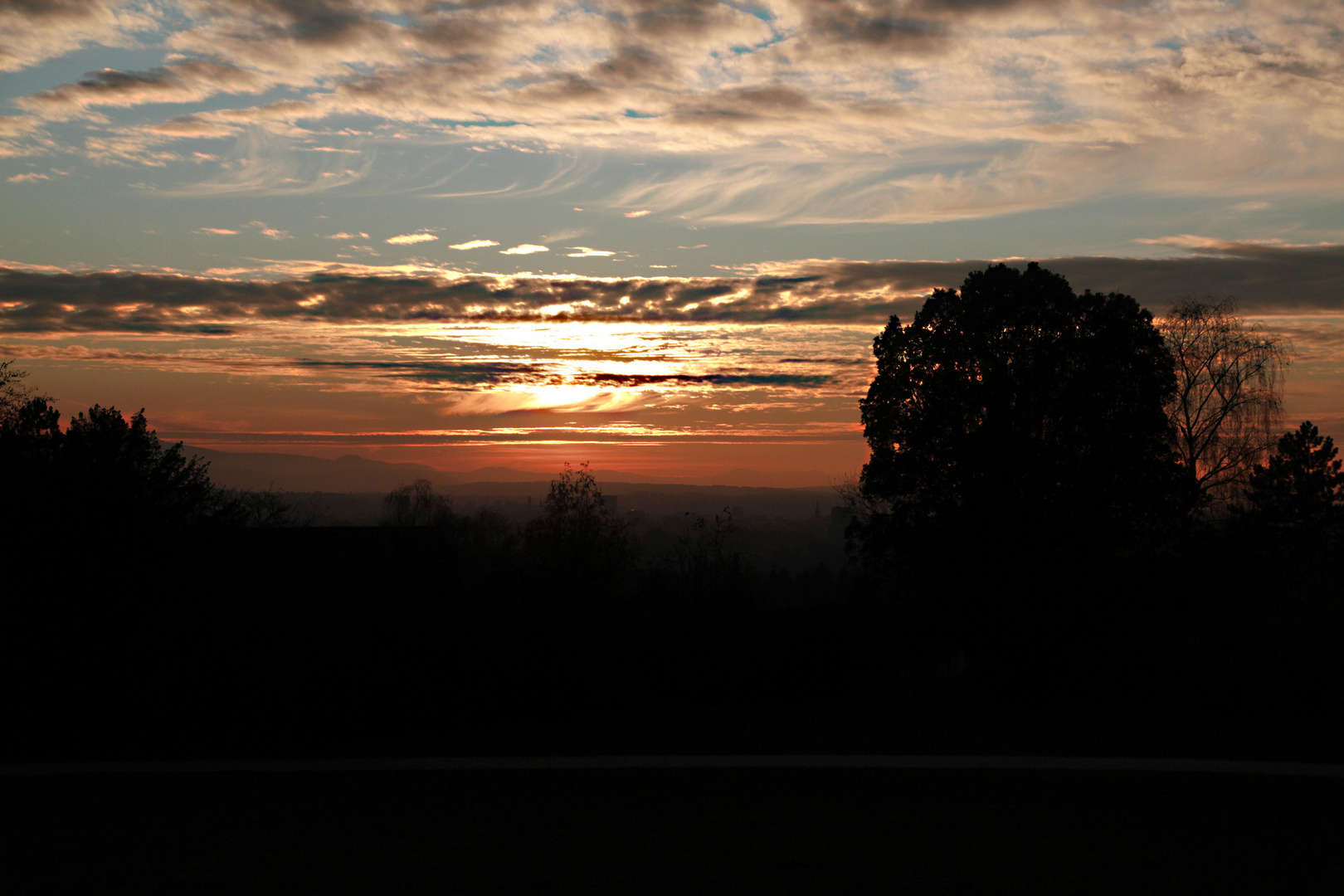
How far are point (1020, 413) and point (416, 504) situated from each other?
51.1 metres

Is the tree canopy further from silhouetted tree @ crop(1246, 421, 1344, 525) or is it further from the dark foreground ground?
silhouetted tree @ crop(1246, 421, 1344, 525)

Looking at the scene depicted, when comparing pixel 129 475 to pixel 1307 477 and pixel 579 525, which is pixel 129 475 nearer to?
pixel 579 525

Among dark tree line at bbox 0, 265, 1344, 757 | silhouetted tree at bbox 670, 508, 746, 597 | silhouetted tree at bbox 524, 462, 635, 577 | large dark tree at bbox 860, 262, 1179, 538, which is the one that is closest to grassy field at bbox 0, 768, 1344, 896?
dark tree line at bbox 0, 265, 1344, 757

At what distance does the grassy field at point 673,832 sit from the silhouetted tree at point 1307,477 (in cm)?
3594

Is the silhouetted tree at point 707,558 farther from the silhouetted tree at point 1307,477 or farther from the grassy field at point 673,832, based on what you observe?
the silhouetted tree at point 1307,477

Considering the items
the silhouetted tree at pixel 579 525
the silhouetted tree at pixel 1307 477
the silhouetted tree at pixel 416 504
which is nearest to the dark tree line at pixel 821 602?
the silhouetted tree at pixel 579 525

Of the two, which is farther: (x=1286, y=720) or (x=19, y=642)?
(x=1286, y=720)

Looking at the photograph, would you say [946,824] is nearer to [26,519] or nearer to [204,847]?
[204,847]

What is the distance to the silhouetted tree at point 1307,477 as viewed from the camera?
42.5 meters

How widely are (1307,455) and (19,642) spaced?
167 feet

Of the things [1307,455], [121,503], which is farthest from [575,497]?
[1307,455]

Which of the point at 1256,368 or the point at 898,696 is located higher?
the point at 1256,368

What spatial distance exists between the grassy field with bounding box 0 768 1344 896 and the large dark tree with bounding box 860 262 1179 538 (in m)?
7.50

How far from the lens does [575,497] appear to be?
38.4m
